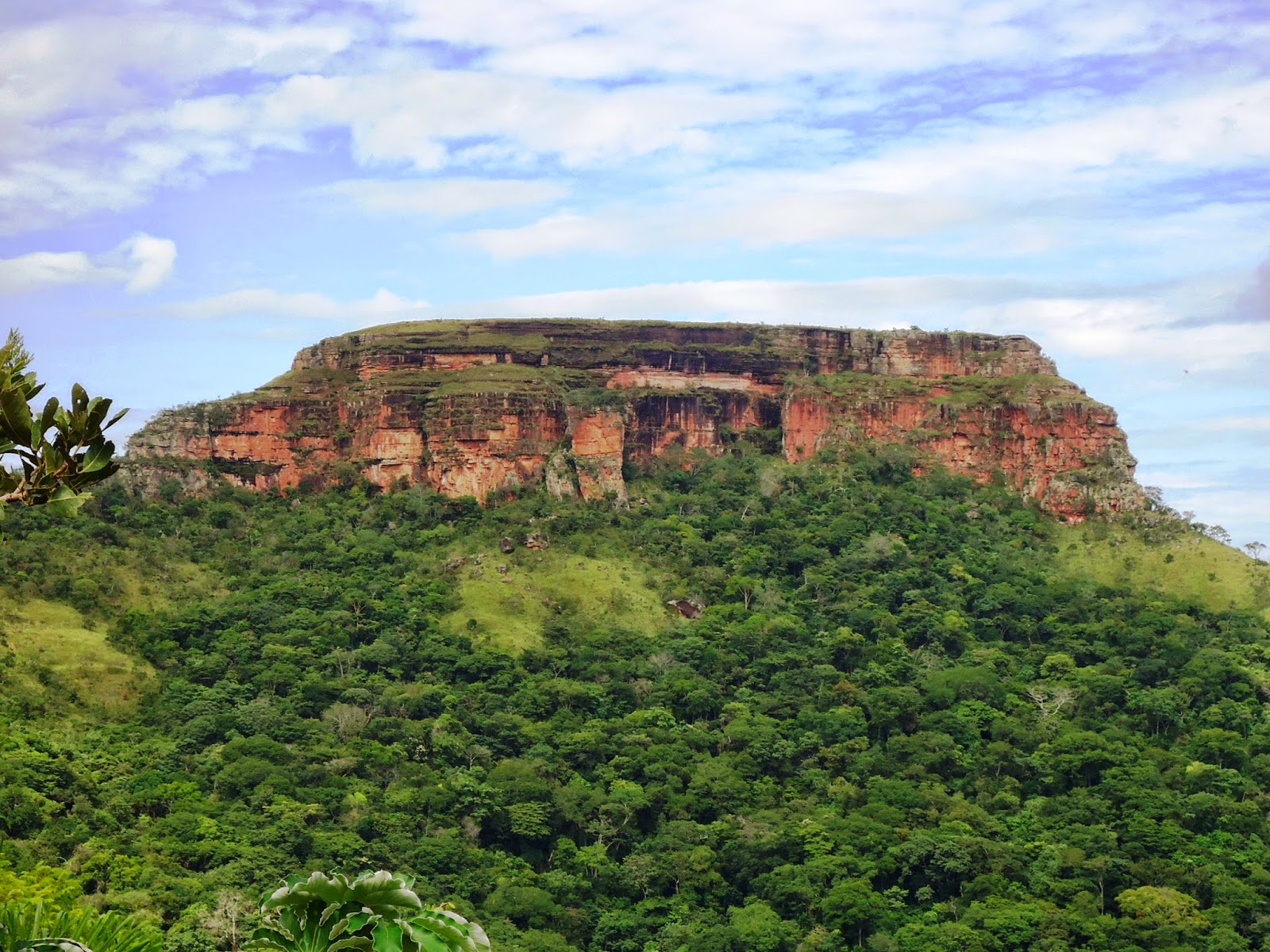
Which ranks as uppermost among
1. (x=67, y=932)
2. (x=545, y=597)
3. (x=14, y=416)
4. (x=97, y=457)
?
(x=14, y=416)

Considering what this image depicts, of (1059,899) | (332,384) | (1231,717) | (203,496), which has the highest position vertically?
(332,384)

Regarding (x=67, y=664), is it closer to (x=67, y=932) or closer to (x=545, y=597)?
(x=545, y=597)

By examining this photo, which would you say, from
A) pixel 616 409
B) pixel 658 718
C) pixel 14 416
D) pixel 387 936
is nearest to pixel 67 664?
pixel 658 718

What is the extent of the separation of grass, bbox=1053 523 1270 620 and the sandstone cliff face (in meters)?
2.29

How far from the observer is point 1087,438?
223 feet

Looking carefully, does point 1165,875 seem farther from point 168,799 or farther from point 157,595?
point 157,595

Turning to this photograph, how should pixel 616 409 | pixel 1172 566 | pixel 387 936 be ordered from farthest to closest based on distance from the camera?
pixel 616 409 < pixel 1172 566 < pixel 387 936

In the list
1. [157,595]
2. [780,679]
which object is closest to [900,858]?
[780,679]

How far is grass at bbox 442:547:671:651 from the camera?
5750cm

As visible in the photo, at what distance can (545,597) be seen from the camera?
5941 cm

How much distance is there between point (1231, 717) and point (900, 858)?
1368cm

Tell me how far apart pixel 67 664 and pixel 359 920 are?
Result: 43.6 metres

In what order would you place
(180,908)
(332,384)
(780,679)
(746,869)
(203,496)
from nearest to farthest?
(180,908) < (746,869) < (780,679) < (203,496) < (332,384)

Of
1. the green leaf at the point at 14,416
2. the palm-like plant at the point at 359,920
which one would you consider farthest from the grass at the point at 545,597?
the palm-like plant at the point at 359,920
